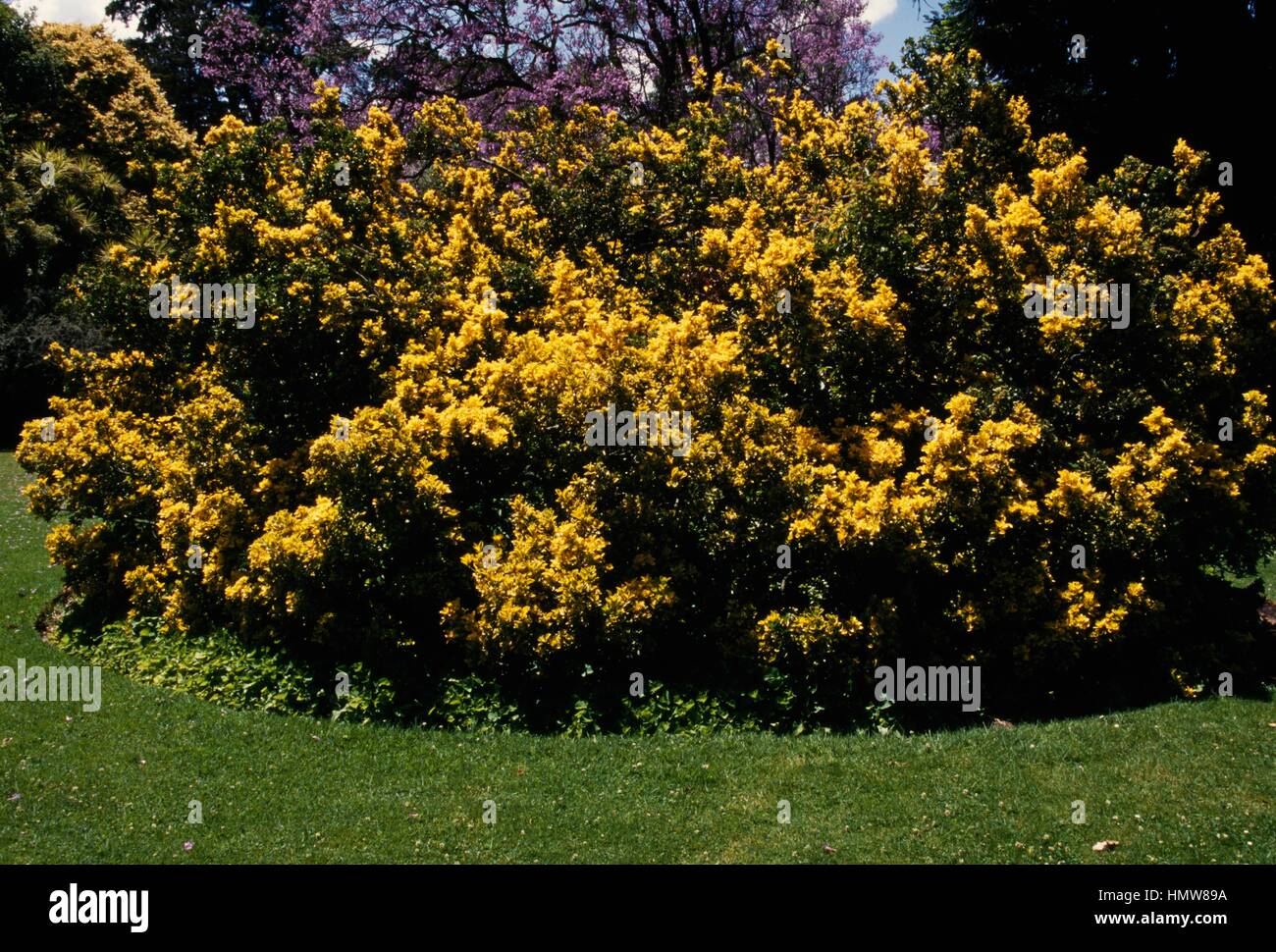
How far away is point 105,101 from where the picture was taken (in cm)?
2239

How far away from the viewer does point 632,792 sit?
571 cm

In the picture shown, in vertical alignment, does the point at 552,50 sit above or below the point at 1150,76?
above

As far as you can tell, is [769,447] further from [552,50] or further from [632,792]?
[552,50]

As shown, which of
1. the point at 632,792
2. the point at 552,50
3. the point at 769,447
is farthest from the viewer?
the point at 552,50

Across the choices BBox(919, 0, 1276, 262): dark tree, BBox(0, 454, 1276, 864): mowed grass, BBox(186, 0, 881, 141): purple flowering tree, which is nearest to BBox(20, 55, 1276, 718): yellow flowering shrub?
BBox(0, 454, 1276, 864): mowed grass

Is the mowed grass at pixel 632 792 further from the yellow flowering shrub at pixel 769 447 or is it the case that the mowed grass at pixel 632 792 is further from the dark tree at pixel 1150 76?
the dark tree at pixel 1150 76

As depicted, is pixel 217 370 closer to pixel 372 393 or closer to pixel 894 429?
→ pixel 372 393

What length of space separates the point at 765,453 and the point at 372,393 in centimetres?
367

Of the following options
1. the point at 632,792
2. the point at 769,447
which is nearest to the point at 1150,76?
the point at 769,447

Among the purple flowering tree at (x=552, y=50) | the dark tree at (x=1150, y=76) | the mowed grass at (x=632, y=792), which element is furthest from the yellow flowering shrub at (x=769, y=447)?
the purple flowering tree at (x=552, y=50)

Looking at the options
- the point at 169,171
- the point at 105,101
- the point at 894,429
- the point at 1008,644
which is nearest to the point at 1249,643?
the point at 1008,644

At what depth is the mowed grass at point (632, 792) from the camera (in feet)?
16.8

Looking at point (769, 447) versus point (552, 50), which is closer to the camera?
point (769, 447)

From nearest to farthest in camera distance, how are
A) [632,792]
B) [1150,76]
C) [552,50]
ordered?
[632,792]
[1150,76]
[552,50]
